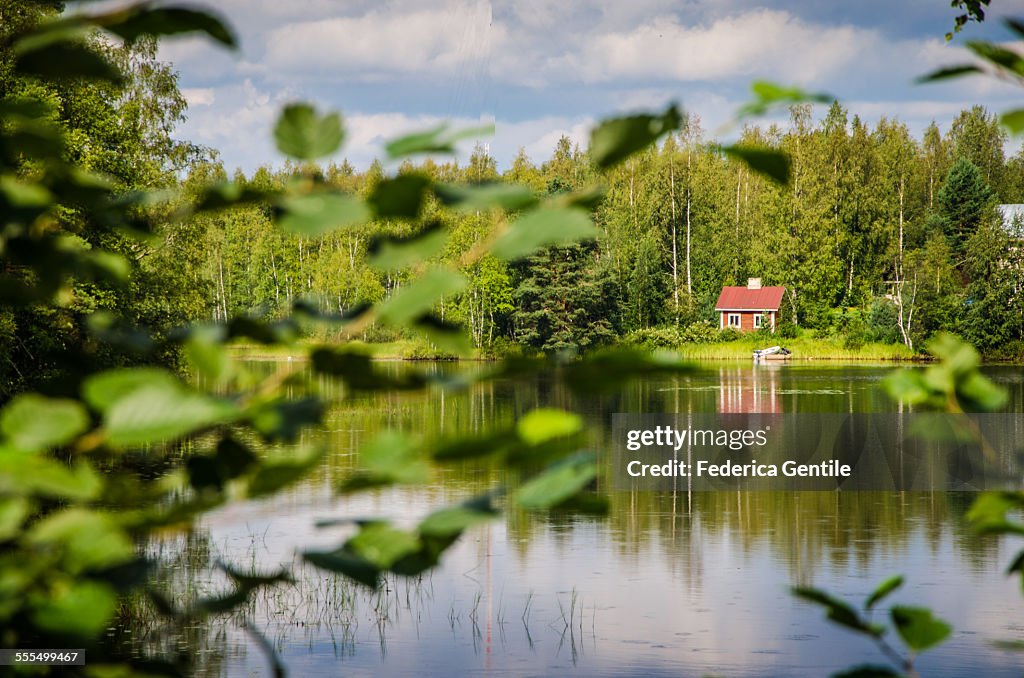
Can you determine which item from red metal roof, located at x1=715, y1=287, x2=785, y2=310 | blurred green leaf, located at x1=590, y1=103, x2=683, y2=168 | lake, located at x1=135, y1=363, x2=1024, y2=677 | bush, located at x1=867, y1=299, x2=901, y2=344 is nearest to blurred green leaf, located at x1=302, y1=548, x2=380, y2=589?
blurred green leaf, located at x1=590, y1=103, x2=683, y2=168

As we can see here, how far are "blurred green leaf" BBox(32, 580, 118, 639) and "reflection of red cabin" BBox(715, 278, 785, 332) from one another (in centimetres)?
5267

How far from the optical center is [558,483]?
521mm

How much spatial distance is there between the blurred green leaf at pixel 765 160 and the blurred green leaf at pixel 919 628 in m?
0.26

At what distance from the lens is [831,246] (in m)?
51.8

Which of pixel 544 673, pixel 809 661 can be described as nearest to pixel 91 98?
pixel 544 673

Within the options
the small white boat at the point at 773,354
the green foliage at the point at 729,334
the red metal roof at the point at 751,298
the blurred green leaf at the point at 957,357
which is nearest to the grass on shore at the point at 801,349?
the green foliage at the point at 729,334

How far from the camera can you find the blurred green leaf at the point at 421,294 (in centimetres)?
46

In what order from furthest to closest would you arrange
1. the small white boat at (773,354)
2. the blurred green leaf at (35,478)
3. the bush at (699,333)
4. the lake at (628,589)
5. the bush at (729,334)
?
1. the bush at (729,334)
2. the bush at (699,333)
3. the small white boat at (773,354)
4. the lake at (628,589)
5. the blurred green leaf at (35,478)

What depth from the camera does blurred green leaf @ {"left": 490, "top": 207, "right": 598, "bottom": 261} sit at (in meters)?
0.48

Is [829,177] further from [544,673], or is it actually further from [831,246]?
[544,673]

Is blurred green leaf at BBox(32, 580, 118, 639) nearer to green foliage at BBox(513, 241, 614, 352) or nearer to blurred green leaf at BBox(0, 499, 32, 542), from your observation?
blurred green leaf at BBox(0, 499, 32, 542)

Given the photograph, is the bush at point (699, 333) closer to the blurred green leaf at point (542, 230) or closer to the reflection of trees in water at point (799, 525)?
the reflection of trees in water at point (799, 525)

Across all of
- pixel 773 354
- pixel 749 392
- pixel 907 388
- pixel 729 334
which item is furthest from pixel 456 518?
pixel 729 334

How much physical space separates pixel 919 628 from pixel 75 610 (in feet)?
1.51
